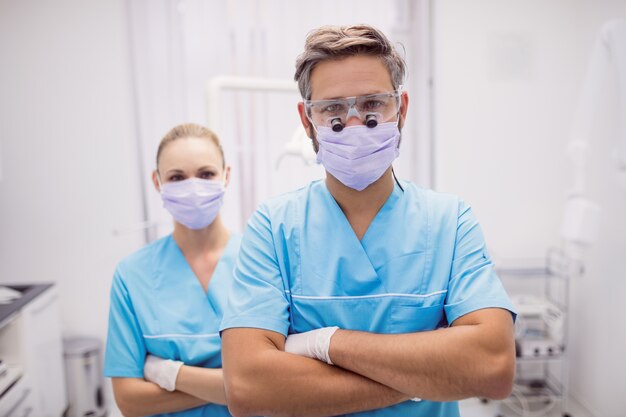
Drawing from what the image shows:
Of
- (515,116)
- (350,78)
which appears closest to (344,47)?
(350,78)

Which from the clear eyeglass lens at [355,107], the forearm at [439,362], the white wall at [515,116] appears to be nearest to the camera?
the forearm at [439,362]

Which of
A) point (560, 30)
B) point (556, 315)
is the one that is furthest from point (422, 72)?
point (556, 315)

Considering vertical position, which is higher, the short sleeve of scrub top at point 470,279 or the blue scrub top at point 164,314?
the short sleeve of scrub top at point 470,279

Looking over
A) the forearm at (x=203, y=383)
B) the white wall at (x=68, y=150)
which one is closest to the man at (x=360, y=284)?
the forearm at (x=203, y=383)

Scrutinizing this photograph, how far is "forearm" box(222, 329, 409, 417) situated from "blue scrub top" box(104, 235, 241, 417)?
0.33 m

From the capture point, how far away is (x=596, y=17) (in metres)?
2.29

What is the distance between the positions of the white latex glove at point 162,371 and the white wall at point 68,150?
1.46 metres

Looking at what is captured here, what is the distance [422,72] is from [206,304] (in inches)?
76.1

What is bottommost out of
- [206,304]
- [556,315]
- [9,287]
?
[556,315]

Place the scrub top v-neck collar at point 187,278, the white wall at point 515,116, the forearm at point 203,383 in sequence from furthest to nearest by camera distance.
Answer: the white wall at point 515,116 < the scrub top v-neck collar at point 187,278 < the forearm at point 203,383

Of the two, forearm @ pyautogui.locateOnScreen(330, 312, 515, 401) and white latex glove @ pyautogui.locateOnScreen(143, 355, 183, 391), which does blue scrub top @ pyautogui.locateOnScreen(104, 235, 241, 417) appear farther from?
forearm @ pyautogui.locateOnScreen(330, 312, 515, 401)

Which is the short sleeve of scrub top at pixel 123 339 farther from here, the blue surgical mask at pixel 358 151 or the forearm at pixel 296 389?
the blue surgical mask at pixel 358 151

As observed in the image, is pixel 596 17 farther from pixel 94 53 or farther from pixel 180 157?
pixel 94 53

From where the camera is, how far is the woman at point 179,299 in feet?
3.55
